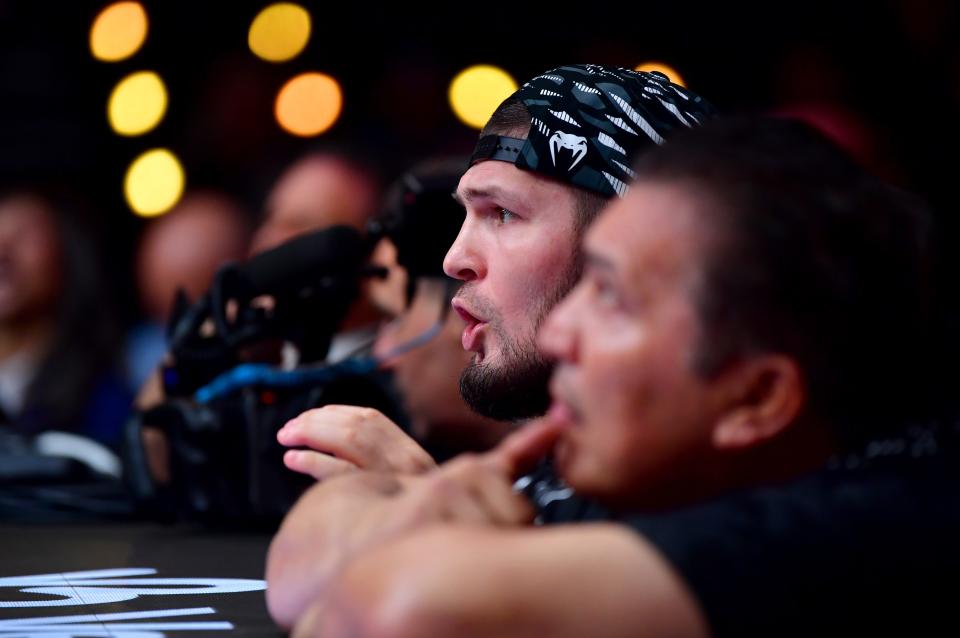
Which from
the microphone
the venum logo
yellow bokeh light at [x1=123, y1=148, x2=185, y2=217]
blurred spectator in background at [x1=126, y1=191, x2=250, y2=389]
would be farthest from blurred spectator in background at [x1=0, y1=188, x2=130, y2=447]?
the venum logo

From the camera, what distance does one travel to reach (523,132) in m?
1.69

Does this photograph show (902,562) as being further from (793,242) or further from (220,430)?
(220,430)

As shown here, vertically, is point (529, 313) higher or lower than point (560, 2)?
lower

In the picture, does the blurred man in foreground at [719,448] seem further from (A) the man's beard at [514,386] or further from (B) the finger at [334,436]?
(A) the man's beard at [514,386]

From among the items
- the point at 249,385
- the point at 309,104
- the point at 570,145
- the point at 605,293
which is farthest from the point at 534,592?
the point at 309,104

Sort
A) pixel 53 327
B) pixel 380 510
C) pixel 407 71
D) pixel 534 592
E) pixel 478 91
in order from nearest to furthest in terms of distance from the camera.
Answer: pixel 534 592 < pixel 380 510 < pixel 53 327 < pixel 478 91 < pixel 407 71

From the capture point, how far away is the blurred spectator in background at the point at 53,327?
3631mm

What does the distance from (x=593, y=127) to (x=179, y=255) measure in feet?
9.09

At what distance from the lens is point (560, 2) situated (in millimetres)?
3945

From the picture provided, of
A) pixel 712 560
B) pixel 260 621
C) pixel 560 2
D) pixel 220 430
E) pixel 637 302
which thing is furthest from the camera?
pixel 560 2

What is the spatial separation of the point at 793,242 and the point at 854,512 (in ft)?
0.64

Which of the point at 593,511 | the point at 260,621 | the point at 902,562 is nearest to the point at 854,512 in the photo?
the point at 902,562

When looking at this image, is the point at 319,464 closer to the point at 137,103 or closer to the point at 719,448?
the point at 719,448

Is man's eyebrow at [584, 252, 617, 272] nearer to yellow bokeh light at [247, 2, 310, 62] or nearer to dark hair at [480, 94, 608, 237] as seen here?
dark hair at [480, 94, 608, 237]
